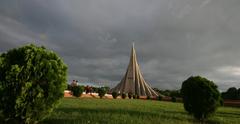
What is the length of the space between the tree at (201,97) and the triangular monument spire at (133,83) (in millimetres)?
65849

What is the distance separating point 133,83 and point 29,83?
75512mm

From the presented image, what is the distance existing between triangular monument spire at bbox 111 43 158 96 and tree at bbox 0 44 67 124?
239 ft

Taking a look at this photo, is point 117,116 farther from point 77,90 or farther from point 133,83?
point 133,83

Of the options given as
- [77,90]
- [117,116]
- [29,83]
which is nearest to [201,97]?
[117,116]

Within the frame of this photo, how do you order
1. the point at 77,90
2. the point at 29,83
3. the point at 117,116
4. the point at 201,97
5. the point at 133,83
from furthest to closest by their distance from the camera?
the point at 133,83, the point at 77,90, the point at 201,97, the point at 117,116, the point at 29,83

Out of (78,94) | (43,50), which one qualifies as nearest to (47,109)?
(43,50)

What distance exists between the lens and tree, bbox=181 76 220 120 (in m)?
14.4

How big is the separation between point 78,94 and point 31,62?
29214 mm

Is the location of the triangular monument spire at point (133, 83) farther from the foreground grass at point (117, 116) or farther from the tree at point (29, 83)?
the tree at point (29, 83)

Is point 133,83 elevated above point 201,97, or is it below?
above

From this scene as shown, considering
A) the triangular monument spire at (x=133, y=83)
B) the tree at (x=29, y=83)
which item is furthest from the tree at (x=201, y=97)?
the triangular monument spire at (x=133, y=83)

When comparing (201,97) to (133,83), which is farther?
(133,83)

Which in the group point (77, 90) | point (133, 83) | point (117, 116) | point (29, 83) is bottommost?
point (117, 116)

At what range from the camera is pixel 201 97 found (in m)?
14.5
